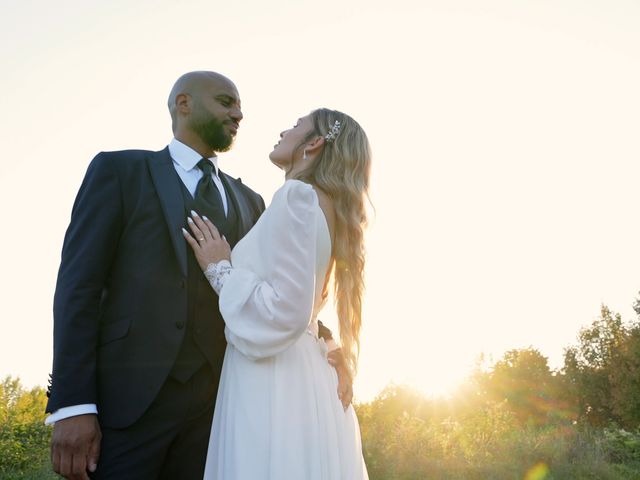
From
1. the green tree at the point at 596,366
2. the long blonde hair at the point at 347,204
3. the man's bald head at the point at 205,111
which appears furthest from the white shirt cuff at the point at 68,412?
the green tree at the point at 596,366

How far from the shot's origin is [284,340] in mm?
2719

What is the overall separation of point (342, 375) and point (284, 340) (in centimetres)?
53

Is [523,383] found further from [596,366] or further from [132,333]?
[132,333]

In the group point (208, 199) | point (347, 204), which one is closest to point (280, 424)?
point (347, 204)

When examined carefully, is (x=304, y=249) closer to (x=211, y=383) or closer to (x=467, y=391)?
(x=211, y=383)

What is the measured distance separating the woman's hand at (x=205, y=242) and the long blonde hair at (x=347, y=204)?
0.56m

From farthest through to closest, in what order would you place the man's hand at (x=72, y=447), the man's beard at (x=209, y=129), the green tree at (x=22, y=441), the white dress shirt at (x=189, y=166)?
the green tree at (x=22, y=441)
the man's beard at (x=209, y=129)
the white dress shirt at (x=189, y=166)
the man's hand at (x=72, y=447)

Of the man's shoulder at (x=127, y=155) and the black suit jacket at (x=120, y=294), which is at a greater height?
the man's shoulder at (x=127, y=155)

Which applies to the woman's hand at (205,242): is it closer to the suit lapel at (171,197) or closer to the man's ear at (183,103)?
the suit lapel at (171,197)

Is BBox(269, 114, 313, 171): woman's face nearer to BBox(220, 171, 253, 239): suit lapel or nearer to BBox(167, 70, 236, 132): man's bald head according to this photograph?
BBox(220, 171, 253, 239): suit lapel

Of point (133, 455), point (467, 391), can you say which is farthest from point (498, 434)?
point (467, 391)

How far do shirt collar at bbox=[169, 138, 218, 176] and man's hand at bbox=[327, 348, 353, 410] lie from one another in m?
1.25

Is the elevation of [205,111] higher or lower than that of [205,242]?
higher

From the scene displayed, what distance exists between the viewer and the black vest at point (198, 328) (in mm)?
2877
